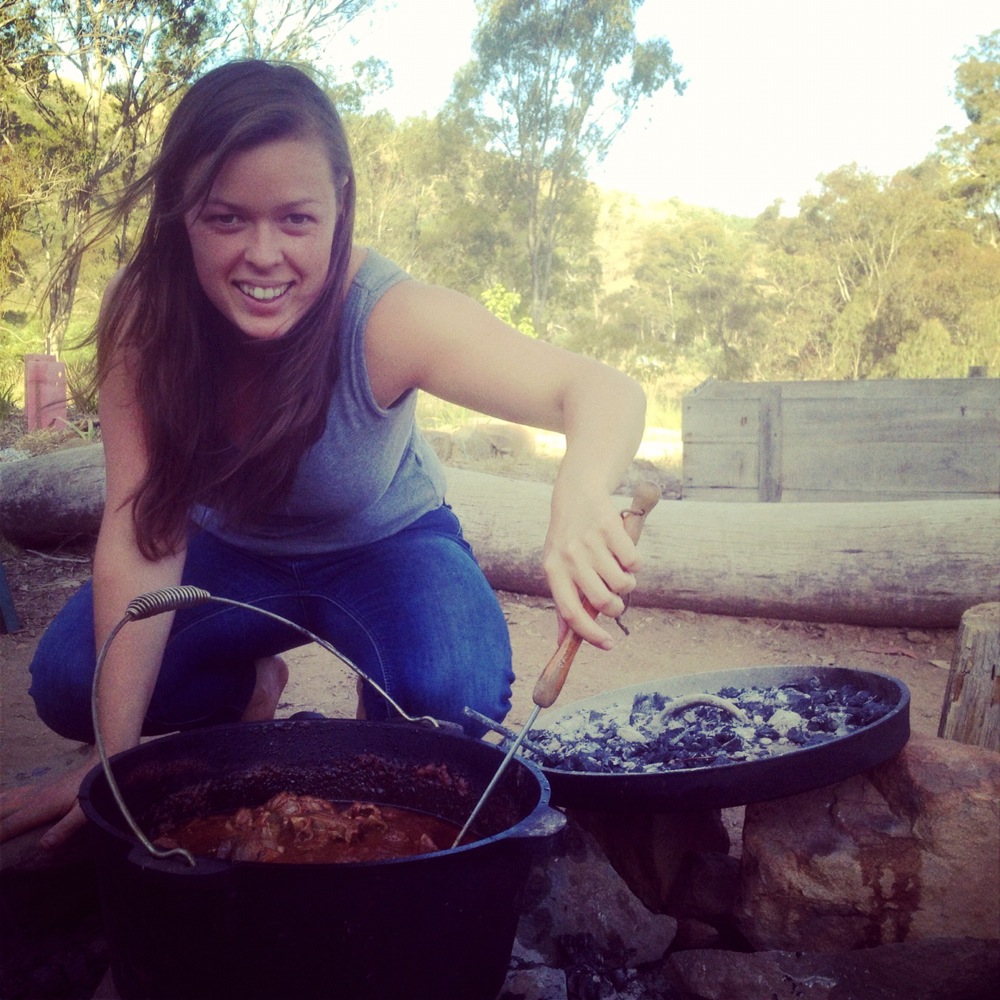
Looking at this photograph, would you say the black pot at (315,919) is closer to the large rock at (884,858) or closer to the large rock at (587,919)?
the large rock at (587,919)

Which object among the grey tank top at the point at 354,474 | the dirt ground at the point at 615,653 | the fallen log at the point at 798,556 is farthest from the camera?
the fallen log at the point at 798,556

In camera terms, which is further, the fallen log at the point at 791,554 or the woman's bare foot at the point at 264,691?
the fallen log at the point at 791,554

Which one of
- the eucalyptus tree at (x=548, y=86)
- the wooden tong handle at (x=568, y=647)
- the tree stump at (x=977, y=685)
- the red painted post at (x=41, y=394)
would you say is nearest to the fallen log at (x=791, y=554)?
the tree stump at (x=977, y=685)

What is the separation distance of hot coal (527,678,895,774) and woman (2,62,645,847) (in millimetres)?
247

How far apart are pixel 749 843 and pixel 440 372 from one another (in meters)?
1.13

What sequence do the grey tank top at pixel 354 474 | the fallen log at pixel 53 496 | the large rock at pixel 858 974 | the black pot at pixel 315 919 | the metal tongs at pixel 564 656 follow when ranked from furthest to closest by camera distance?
the fallen log at pixel 53 496 < the grey tank top at pixel 354 474 < the large rock at pixel 858 974 < the metal tongs at pixel 564 656 < the black pot at pixel 315 919

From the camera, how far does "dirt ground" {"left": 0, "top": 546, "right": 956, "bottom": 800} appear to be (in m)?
3.78

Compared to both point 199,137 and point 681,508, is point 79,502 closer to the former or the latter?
point 681,508

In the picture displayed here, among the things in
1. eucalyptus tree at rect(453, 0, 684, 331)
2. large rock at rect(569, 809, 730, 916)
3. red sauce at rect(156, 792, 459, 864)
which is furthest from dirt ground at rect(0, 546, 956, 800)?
eucalyptus tree at rect(453, 0, 684, 331)

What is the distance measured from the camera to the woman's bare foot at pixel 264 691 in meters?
2.45

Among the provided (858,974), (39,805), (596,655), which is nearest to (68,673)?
(39,805)

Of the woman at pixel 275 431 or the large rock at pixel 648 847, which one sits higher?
the woman at pixel 275 431

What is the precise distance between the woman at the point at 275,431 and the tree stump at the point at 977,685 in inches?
46.1

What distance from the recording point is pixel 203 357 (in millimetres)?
1887
